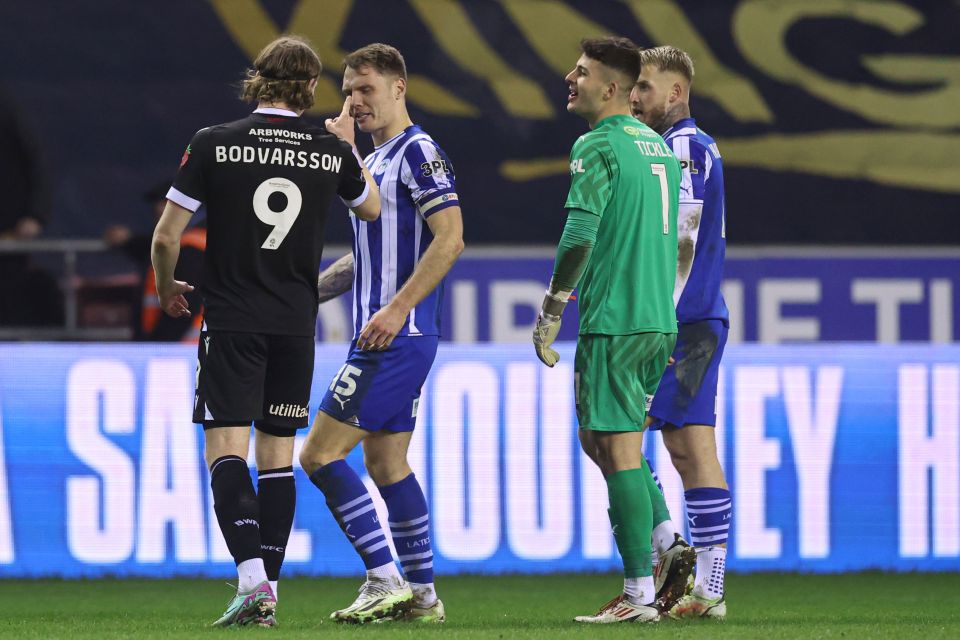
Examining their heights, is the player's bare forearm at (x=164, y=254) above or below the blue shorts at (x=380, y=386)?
above

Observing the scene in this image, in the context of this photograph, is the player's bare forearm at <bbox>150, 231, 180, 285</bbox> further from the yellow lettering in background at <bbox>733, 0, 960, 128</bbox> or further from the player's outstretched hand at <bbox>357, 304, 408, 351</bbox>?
the yellow lettering in background at <bbox>733, 0, 960, 128</bbox>

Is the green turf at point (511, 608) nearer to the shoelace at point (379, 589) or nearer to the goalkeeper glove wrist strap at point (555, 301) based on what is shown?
the shoelace at point (379, 589)

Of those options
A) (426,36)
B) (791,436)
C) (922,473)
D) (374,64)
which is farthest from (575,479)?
(426,36)

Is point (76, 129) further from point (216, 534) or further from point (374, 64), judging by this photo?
point (374, 64)

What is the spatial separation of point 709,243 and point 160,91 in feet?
21.6

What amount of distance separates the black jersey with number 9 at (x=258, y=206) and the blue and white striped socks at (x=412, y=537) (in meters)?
0.72

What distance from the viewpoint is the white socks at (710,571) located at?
19.0 ft

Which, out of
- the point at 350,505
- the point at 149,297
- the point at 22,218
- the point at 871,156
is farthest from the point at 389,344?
the point at 871,156

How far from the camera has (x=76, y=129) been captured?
1152 cm

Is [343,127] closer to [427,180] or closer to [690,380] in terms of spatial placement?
[427,180]

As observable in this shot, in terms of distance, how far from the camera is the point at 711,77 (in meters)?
11.7

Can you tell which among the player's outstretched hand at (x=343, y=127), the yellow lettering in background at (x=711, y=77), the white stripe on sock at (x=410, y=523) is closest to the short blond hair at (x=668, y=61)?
the player's outstretched hand at (x=343, y=127)

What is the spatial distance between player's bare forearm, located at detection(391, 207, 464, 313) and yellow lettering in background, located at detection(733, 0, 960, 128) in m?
6.71

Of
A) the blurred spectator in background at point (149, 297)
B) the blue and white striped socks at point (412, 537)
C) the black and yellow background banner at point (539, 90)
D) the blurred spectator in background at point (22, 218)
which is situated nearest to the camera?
the blue and white striped socks at point (412, 537)
